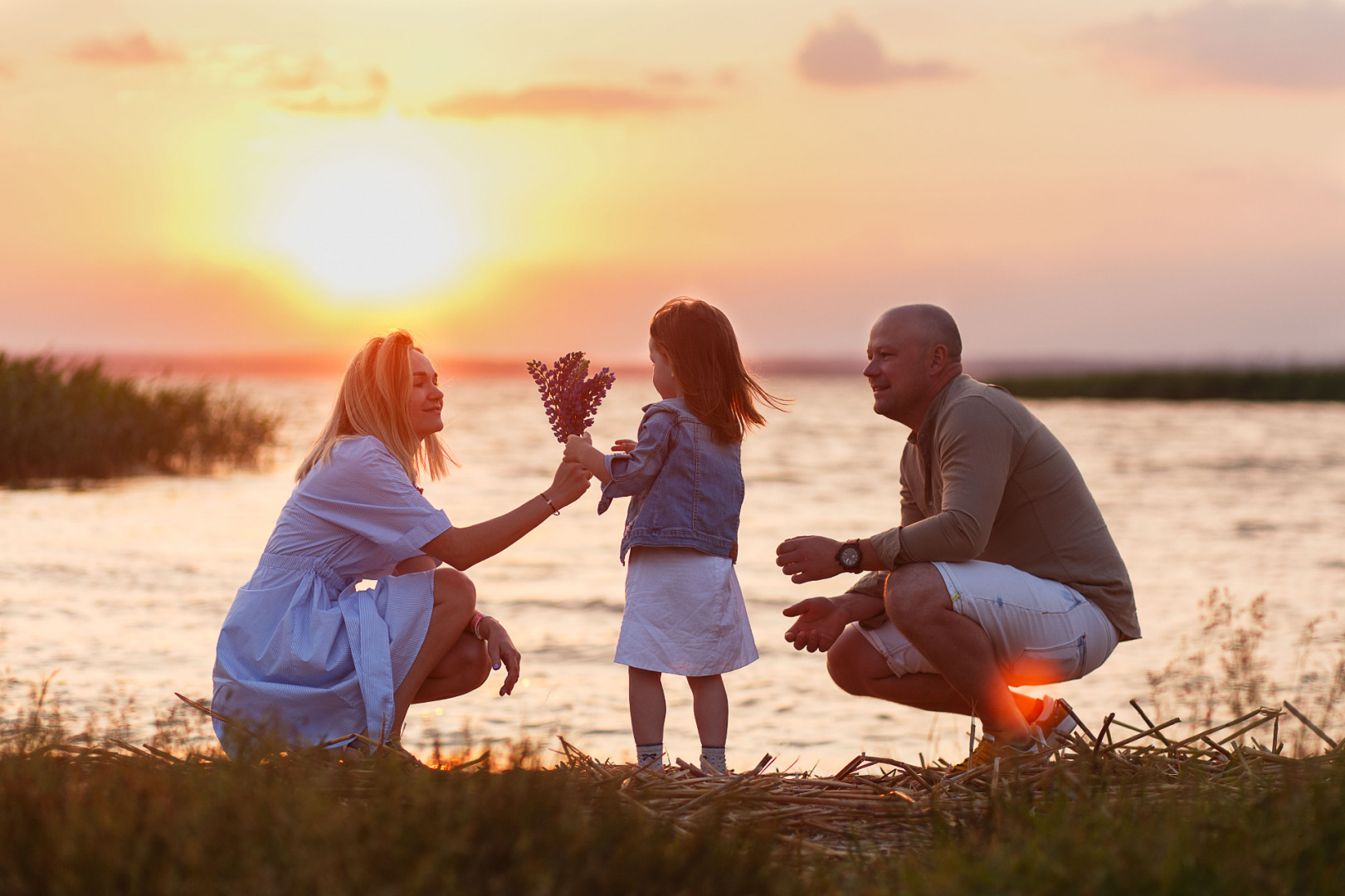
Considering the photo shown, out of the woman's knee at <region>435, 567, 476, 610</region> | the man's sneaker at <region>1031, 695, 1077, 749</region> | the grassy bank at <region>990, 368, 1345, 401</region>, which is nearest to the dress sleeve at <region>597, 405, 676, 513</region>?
the woman's knee at <region>435, 567, 476, 610</region>

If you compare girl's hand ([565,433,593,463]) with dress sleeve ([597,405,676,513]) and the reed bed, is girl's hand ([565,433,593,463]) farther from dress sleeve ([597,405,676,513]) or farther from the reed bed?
the reed bed

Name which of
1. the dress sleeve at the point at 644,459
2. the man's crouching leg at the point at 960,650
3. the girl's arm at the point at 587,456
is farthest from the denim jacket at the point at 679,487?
the man's crouching leg at the point at 960,650

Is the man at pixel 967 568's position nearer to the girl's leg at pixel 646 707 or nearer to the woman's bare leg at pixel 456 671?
the girl's leg at pixel 646 707

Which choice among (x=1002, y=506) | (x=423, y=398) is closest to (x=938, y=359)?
(x=1002, y=506)

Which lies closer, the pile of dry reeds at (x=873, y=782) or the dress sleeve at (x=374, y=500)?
the pile of dry reeds at (x=873, y=782)

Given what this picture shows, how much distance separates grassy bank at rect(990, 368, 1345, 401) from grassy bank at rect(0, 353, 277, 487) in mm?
38347

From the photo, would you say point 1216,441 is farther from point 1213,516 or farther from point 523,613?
point 523,613

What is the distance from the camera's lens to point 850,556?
14.8 feet

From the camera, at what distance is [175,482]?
18.1 meters

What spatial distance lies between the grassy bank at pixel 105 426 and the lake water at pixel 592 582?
62 cm

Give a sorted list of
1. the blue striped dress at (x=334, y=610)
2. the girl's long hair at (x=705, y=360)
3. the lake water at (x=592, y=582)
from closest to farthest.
Answer: the blue striped dress at (x=334, y=610) → the girl's long hair at (x=705, y=360) → the lake water at (x=592, y=582)

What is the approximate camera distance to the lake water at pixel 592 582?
6711mm

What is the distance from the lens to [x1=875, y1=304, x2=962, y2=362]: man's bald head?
4.64 metres

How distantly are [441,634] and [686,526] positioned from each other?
1048 millimetres
